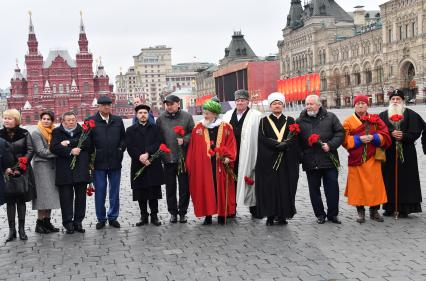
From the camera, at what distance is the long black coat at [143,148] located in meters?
7.25

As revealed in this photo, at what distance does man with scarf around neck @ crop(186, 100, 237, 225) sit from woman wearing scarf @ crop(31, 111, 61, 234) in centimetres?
182

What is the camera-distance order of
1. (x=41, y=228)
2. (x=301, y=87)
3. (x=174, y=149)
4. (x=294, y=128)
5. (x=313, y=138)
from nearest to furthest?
(x=313, y=138) < (x=294, y=128) < (x=41, y=228) < (x=174, y=149) < (x=301, y=87)

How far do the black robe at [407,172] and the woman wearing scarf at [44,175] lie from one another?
4.35 meters

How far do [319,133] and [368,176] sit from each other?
821mm

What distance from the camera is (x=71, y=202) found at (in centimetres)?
706

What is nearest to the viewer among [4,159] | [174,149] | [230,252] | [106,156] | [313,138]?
[230,252]

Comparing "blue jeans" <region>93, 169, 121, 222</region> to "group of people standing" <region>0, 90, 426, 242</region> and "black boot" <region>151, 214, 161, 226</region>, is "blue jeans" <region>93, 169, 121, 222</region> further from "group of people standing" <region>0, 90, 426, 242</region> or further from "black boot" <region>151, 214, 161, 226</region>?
"black boot" <region>151, 214, 161, 226</region>

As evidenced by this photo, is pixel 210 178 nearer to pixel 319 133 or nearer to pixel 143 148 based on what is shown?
pixel 143 148

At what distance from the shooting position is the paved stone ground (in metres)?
5.02

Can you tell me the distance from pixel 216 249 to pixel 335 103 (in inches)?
2860

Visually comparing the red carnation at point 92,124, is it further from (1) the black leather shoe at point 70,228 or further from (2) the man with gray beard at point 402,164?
(2) the man with gray beard at point 402,164

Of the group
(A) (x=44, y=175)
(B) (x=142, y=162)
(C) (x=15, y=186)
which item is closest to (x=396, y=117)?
(B) (x=142, y=162)

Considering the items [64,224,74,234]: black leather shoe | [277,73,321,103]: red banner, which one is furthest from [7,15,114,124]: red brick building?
[64,224,74,234]: black leather shoe

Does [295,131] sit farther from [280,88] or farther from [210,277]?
[280,88]
